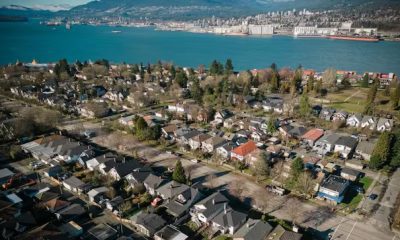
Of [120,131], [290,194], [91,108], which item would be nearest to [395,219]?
[290,194]

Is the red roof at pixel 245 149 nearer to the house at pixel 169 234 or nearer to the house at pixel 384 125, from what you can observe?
the house at pixel 169 234

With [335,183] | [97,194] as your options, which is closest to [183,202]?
[97,194]

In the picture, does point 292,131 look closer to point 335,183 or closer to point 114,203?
point 335,183

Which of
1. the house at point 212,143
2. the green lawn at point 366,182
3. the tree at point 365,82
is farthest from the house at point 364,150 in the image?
the tree at point 365,82

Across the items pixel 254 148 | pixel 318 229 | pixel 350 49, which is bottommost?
pixel 318 229

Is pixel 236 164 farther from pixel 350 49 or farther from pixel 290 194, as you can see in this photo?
pixel 350 49

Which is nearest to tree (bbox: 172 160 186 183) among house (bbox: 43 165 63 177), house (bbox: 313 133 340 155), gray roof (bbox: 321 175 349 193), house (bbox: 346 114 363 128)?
house (bbox: 43 165 63 177)
